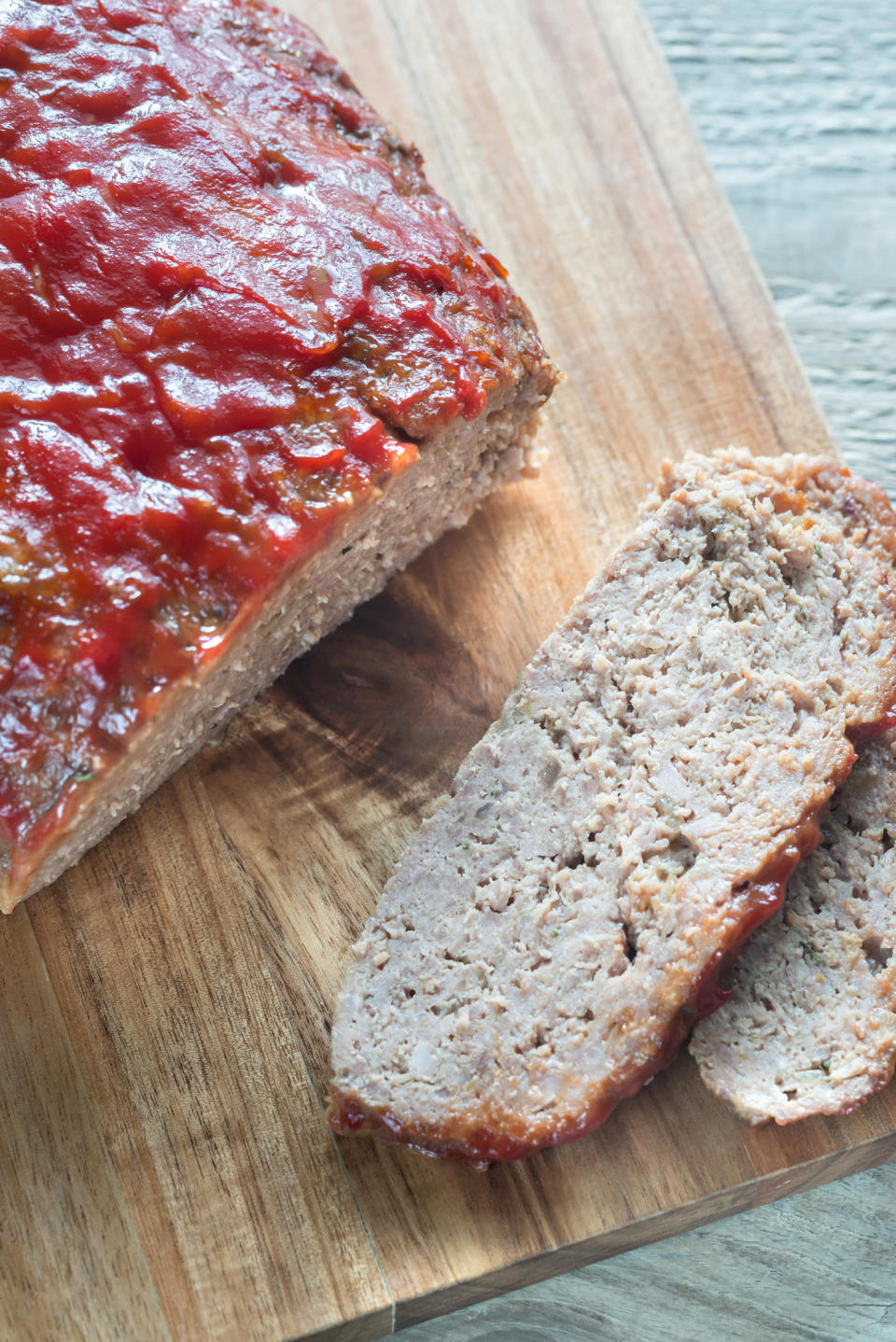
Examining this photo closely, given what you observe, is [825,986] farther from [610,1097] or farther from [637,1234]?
[637,1234]

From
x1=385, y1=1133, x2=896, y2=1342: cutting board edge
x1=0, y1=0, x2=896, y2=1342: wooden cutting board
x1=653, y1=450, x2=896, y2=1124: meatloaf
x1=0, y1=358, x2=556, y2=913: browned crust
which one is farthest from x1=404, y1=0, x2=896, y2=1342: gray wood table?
x1=0, y1=358, x2=556, y2=913: browned crust

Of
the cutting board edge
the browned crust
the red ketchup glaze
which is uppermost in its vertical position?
the browned crust

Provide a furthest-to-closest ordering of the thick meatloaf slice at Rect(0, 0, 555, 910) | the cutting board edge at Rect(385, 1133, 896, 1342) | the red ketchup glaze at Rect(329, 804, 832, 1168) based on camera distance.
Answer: the cutting board edge at Rect(385, 1133, 896, 1342), the red ketchup glaze at Rect(329, 804, 832, 1168), the thick meatloaf slice at Rect(0, 0, 555, 910)

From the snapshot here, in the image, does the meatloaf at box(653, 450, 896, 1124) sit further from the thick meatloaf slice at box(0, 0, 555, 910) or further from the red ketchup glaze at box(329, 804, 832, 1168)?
the thick meatloaf slice at box(0, 0, 555, 910)

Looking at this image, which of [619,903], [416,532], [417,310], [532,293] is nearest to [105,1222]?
[619,903]

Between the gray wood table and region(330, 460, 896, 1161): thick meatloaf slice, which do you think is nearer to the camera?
region(330, 460, 896, 1161): thick meatloaf slice

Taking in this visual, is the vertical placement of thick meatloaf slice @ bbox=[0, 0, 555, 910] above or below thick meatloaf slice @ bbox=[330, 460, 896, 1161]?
above
